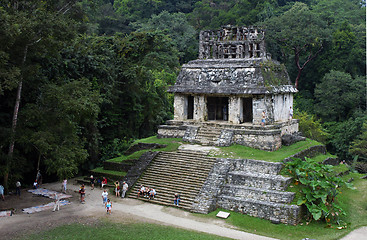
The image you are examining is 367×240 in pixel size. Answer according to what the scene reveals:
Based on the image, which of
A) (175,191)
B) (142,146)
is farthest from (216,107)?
(175,191)

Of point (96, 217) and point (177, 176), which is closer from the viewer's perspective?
point (96, 217)

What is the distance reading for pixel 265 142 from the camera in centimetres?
1816

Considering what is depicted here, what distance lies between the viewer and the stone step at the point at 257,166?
15633 millimetres

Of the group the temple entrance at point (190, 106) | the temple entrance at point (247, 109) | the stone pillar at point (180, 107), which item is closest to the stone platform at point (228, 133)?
the stone pillar at point (180, 107)

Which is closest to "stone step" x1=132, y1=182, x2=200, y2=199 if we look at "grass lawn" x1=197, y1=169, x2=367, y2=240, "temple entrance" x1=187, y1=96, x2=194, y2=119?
"grass lawn" x1=197, y1=169, x2=367, y2=240

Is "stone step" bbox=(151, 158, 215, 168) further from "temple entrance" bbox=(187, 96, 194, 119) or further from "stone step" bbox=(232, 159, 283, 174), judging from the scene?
"temple entrance" bbox=(187, 96, 194, 119)

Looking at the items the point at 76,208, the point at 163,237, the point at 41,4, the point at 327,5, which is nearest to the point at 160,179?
the point at 76,208

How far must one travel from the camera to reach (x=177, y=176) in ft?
55.0

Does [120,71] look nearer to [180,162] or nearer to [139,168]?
[139,168]

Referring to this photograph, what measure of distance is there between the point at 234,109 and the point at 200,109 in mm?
2008

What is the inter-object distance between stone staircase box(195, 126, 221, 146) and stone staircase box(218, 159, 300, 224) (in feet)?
9.22

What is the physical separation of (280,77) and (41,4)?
12804 mm

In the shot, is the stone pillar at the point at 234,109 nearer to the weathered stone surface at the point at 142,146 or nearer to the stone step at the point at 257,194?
the weathered stone surface at the point at 142,146

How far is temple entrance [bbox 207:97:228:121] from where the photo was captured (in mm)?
21891
